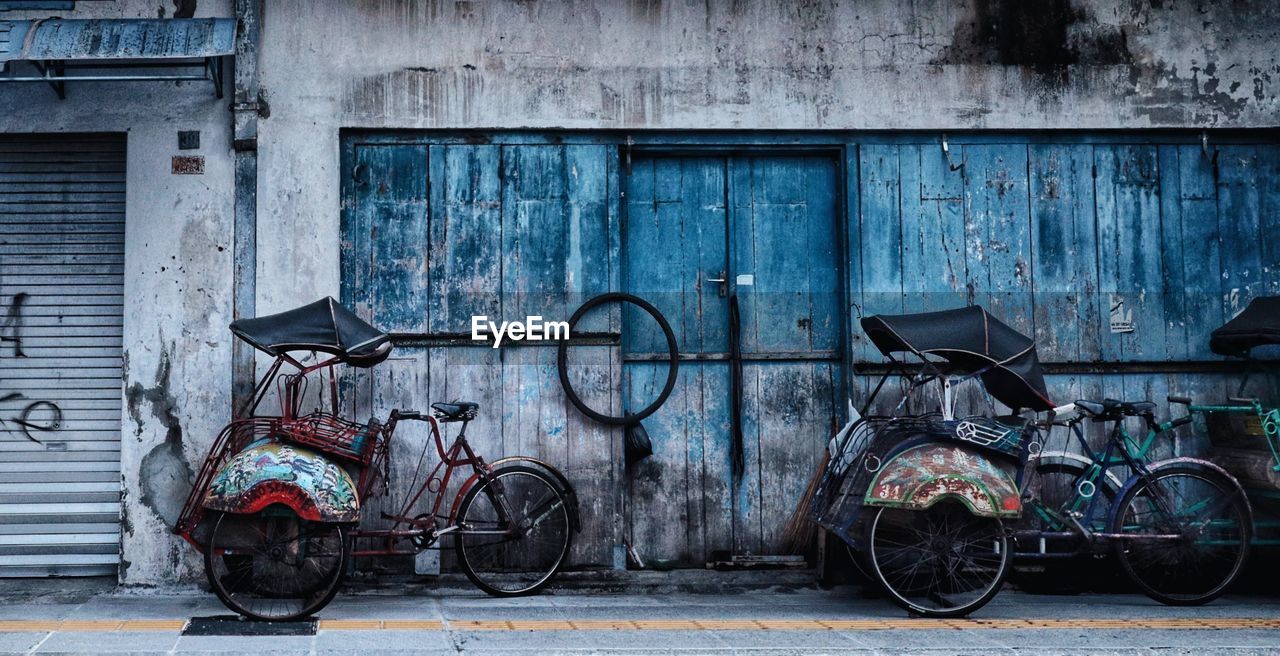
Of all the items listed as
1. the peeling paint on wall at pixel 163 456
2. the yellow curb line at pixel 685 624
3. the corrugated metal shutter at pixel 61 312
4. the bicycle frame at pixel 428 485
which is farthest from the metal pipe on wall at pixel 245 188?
the yellow curb line at pixel 685 624

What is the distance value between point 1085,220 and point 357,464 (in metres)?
5.80

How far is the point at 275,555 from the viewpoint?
24.2 ft

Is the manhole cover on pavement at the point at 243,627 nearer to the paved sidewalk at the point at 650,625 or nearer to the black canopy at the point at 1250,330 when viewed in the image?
the paved sidewalk at the point at 650,625

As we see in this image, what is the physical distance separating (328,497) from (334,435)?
52 centimetres

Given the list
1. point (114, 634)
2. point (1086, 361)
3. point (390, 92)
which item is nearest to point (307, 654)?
point (114, 634)

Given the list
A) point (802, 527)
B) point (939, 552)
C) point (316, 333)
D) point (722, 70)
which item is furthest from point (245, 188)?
point (939, 552)

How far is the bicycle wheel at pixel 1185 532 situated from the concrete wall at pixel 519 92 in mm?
2893

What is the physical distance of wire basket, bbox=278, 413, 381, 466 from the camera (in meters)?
7.56

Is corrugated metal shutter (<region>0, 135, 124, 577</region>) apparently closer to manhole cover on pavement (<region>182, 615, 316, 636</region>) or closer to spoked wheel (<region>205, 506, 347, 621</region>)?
spoked wheel (<region>205, 506, 347, 621</region>)

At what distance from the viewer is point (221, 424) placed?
8.62m

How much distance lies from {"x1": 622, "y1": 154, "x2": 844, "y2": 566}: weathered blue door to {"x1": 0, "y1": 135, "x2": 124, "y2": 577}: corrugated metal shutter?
3876mm

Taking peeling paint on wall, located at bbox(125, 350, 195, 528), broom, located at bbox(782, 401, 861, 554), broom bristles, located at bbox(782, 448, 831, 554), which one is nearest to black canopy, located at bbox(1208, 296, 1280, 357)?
broom, located at bbox(782, 401, 861, 554)

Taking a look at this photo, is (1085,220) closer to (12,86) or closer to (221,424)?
(221,424)

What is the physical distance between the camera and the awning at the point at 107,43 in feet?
26.2
